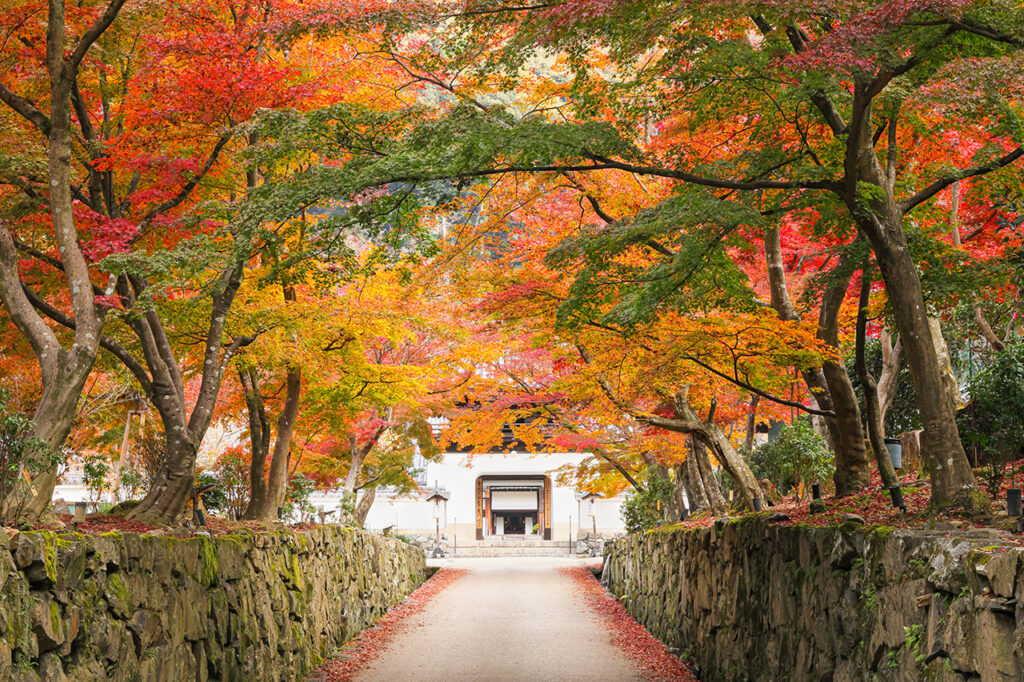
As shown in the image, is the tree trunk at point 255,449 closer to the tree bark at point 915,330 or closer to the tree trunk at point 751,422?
the tree trunk at point 751,422

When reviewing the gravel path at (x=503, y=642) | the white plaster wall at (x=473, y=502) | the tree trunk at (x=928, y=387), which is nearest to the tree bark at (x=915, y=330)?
the tree trunk at (x=928, y=387)

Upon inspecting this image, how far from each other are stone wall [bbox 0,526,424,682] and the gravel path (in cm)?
122

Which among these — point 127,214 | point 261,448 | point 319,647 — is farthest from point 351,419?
point 127,214

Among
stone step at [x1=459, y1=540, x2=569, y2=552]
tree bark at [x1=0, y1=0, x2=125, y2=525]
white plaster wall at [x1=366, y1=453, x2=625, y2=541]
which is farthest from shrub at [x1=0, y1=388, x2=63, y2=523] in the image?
white plaster wall at [x1=366, y1=453, x2=625, y2=541]

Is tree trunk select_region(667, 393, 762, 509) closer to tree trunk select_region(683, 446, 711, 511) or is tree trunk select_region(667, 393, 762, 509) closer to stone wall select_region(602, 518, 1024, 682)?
stone wall select_region(602, 518, 1024, 682)

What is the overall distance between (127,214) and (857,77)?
317 inches

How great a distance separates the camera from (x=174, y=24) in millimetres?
9578

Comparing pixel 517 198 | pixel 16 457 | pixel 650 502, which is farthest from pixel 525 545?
pixel 16 457

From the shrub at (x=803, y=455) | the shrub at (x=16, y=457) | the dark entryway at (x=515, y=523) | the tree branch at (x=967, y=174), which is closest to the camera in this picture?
the shrub at (x=16, y=457)

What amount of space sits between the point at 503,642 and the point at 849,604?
747cm

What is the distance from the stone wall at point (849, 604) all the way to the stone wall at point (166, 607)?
14.8 ft

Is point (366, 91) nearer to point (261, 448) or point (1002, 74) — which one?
point (261, 448)

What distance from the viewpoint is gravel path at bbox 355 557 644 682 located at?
9852 millimetres

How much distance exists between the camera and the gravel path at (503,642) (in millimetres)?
9852
